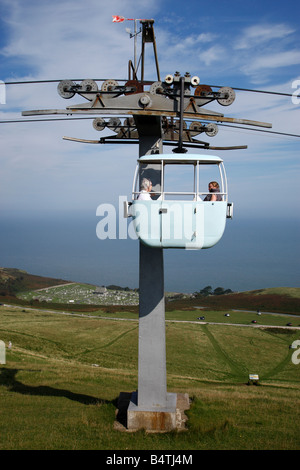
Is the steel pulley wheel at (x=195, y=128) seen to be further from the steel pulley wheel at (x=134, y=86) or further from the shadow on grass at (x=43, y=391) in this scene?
the shadow on grass at (x=43, y=391)

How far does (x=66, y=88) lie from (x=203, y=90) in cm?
276

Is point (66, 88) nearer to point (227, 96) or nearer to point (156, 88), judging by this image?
point (156, 88)

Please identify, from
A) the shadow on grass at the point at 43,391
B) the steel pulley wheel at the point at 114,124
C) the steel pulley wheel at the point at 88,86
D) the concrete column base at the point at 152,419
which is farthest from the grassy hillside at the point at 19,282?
the steel pulley wheel at the point at 88,86

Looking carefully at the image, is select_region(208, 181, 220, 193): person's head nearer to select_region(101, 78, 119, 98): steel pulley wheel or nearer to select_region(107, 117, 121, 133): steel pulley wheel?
select_region(101, 78, 119, 98): steel pulley wheel

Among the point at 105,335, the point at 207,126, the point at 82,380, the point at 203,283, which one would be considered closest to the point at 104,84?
the point at 207,126

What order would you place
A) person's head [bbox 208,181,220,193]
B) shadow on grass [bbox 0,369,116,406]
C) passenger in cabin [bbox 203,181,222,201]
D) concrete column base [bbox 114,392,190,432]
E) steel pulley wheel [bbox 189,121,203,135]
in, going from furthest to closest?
1. shadow on grass [bbox 0,369,116,406]
2. steel pulley wheel [bbox 189,121,203,135]
3. concrete column base [bbox 114,392,190,432]
4. person's head [bbox 208,181,220,193]
5. passenger in cabin [bbox 203,181,222,201]

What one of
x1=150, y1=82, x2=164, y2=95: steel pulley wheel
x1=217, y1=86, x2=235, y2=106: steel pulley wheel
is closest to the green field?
x1=217, y1=86, x2=235, y2=106: steel pulley wheel

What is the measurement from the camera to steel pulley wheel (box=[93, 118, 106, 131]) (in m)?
10.2

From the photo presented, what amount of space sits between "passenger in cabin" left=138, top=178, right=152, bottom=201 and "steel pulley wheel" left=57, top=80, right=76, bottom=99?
235 centimetres

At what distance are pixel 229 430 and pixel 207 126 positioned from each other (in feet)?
23.9

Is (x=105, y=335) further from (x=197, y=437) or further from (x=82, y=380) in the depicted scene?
(x=197, y=437)

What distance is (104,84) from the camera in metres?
8.48

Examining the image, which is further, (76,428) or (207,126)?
(207,126)

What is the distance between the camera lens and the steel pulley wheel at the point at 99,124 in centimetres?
1021
